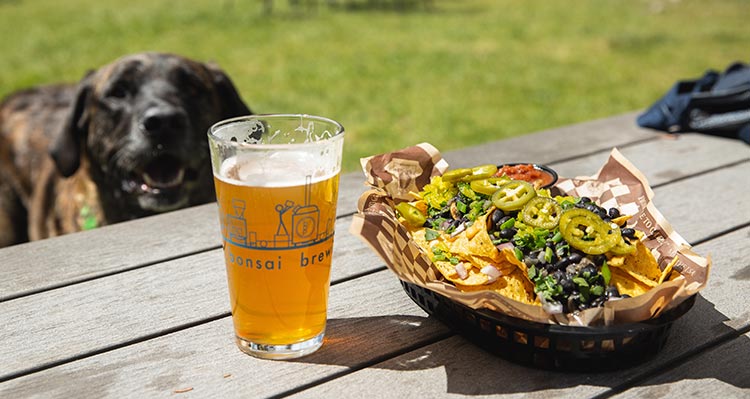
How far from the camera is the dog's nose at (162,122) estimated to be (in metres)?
3.50

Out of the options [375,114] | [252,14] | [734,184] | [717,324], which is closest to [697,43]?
[375,114]

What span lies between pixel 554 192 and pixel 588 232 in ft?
1.85

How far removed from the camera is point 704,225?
2295 mm

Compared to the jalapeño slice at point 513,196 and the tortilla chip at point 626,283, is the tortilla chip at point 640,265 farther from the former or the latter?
the jalapeño slice at point 513,196

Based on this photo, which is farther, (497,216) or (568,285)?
(497,216)

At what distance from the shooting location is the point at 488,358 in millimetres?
1602

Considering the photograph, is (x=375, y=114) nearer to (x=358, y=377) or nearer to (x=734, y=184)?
(x=734, y=184)

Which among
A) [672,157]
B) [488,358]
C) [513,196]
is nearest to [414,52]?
[672,157]

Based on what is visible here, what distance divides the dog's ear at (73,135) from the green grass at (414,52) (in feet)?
9.03

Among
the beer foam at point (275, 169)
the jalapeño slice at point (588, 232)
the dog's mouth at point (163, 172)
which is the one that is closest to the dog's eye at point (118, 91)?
the dog's mouth at point (163, 172)

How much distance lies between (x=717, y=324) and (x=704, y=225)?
2.09 ft

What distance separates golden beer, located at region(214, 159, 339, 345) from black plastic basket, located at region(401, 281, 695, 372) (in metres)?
0.30

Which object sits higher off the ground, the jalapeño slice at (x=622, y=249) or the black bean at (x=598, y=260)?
the jalapeño slice at (x=622, y=249)

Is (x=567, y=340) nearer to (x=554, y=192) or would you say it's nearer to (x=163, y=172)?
(x=554, y=192)
